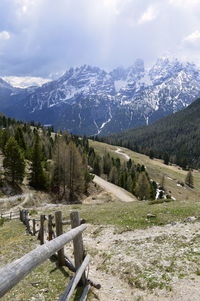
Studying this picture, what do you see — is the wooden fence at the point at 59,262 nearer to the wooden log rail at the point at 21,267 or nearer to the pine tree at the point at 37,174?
the wooden log rail at the point at 21,267

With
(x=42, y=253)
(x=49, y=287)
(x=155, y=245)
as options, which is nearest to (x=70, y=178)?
(x=155, y=245)

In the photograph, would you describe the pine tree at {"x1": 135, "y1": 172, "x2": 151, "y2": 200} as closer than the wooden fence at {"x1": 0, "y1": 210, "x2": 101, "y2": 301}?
No

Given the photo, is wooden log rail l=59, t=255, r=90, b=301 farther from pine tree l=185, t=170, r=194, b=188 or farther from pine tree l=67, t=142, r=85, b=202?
pine tree l=185, t=170, r=194, b=188

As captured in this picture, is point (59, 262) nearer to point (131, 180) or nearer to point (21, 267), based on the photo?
point (21, 267)

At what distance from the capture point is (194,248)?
14031 millimetres

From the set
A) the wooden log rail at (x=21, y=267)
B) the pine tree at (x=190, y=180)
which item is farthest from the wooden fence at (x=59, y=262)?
the pine tree at (x=190, y=180)

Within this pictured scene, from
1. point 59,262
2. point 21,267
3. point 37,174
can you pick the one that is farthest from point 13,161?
point 21,267

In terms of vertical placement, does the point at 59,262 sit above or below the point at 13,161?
below

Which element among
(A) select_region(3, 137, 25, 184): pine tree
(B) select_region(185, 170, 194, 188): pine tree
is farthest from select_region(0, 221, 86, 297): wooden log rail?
(B) select_region(185, 170, 194, 188): pine tree

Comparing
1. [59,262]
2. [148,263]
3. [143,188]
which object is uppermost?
[59,262]

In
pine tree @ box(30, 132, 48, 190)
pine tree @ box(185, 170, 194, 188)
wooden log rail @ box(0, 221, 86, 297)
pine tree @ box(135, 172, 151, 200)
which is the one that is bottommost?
pine tree @ box(185, 170, 194, 188)

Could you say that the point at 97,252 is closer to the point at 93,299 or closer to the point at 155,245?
the point at 155,245

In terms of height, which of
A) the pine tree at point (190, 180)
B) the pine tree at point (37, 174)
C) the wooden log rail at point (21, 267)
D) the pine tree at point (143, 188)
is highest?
the wooden log rail at point (21, 267)

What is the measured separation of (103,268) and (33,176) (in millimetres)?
56115
